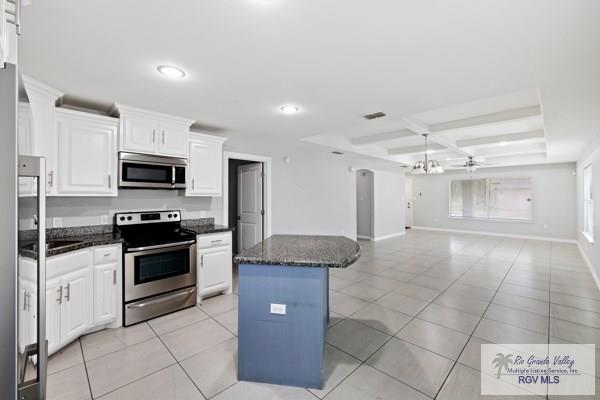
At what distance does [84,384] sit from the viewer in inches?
74.1

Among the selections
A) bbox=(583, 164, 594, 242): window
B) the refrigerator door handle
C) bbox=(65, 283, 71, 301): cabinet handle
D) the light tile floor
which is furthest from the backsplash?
bbox=(583, 164, 594, 242): window

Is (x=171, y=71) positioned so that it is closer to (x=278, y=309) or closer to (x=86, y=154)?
(x=86, y=154)

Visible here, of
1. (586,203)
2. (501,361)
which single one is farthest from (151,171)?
(586,203)

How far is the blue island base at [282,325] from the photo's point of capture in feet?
6.05

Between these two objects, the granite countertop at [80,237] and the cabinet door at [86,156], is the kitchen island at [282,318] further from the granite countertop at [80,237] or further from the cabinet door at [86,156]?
the cabinet door at [86,156]

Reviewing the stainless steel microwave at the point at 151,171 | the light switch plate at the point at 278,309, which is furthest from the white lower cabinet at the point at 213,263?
the light switch plate at the point at 278,309

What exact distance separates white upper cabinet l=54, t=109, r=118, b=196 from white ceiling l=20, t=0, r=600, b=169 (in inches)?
11.0

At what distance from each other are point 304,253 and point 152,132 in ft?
7.86

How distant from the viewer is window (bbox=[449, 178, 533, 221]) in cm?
838

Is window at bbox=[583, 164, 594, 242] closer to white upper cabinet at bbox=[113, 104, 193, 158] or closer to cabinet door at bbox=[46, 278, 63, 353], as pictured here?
white upper cabinet at bbox=[113, 104, 193, 158]

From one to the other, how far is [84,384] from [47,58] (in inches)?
95.1

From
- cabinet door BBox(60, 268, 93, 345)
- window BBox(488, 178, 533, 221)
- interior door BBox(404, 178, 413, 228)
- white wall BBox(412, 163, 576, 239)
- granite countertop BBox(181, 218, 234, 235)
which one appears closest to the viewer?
cabinet door BBox(60, 268, 93, 345)

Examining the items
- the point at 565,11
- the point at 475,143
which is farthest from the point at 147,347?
the point at 475,143

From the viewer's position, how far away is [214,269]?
3.37 metres
